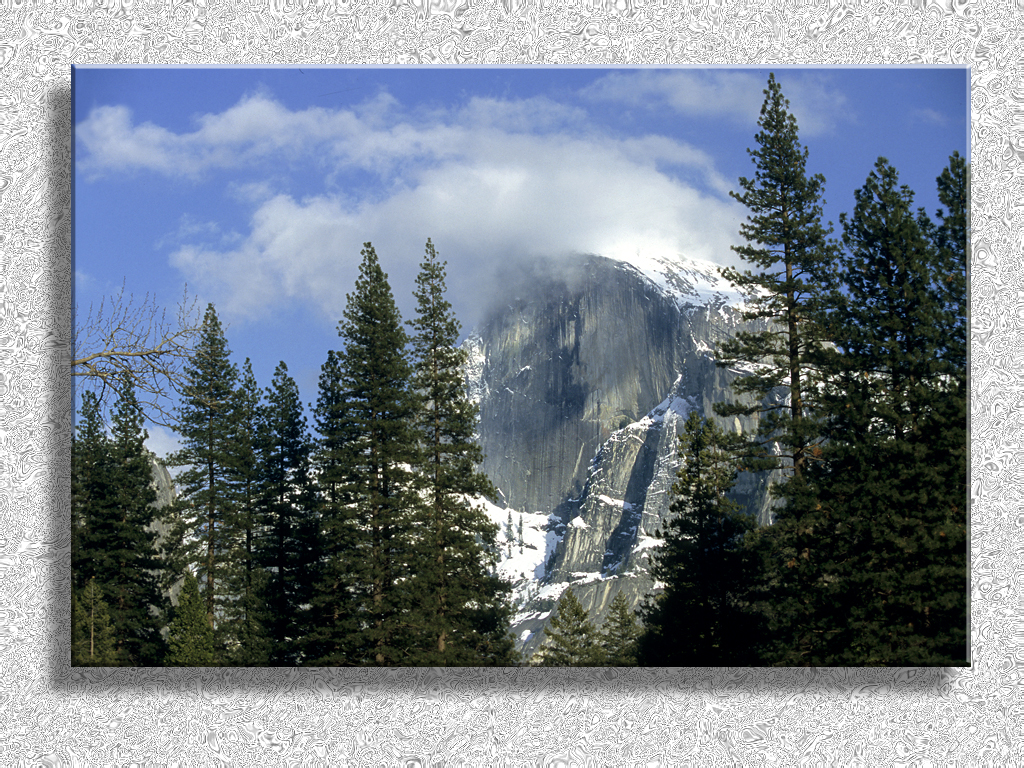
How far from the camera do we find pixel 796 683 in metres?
4.71

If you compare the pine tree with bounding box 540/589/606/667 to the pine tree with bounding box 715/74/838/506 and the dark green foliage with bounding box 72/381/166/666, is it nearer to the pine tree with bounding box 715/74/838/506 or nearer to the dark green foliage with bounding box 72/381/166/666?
the pine tree with bounding box 715/74/838/506

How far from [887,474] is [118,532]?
5772 millimetres

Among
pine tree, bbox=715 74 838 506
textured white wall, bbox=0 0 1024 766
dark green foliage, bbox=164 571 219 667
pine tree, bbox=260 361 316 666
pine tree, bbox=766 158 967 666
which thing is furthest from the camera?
pine tree, bbox=260 361 316 666

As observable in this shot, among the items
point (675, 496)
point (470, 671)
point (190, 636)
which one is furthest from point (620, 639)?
point (190, 636)

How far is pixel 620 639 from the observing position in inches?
194

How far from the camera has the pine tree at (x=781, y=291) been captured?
5.27 metres

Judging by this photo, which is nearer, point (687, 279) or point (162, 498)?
point (162, 498)

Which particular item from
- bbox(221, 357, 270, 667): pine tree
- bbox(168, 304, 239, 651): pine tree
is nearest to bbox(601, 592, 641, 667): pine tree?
bbox(221, 357, 270, 667): pine tree

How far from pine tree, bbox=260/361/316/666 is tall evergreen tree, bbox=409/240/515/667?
109cm

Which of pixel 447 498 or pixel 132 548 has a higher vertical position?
pixel 447 498

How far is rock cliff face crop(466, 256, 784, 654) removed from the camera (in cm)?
585

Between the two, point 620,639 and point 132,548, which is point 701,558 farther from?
point 132,548

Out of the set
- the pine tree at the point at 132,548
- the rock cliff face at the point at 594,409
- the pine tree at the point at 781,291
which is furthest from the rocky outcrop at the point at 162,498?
the pine tree at the point at 781,291

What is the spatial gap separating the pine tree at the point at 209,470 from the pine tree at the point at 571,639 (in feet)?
8.31
